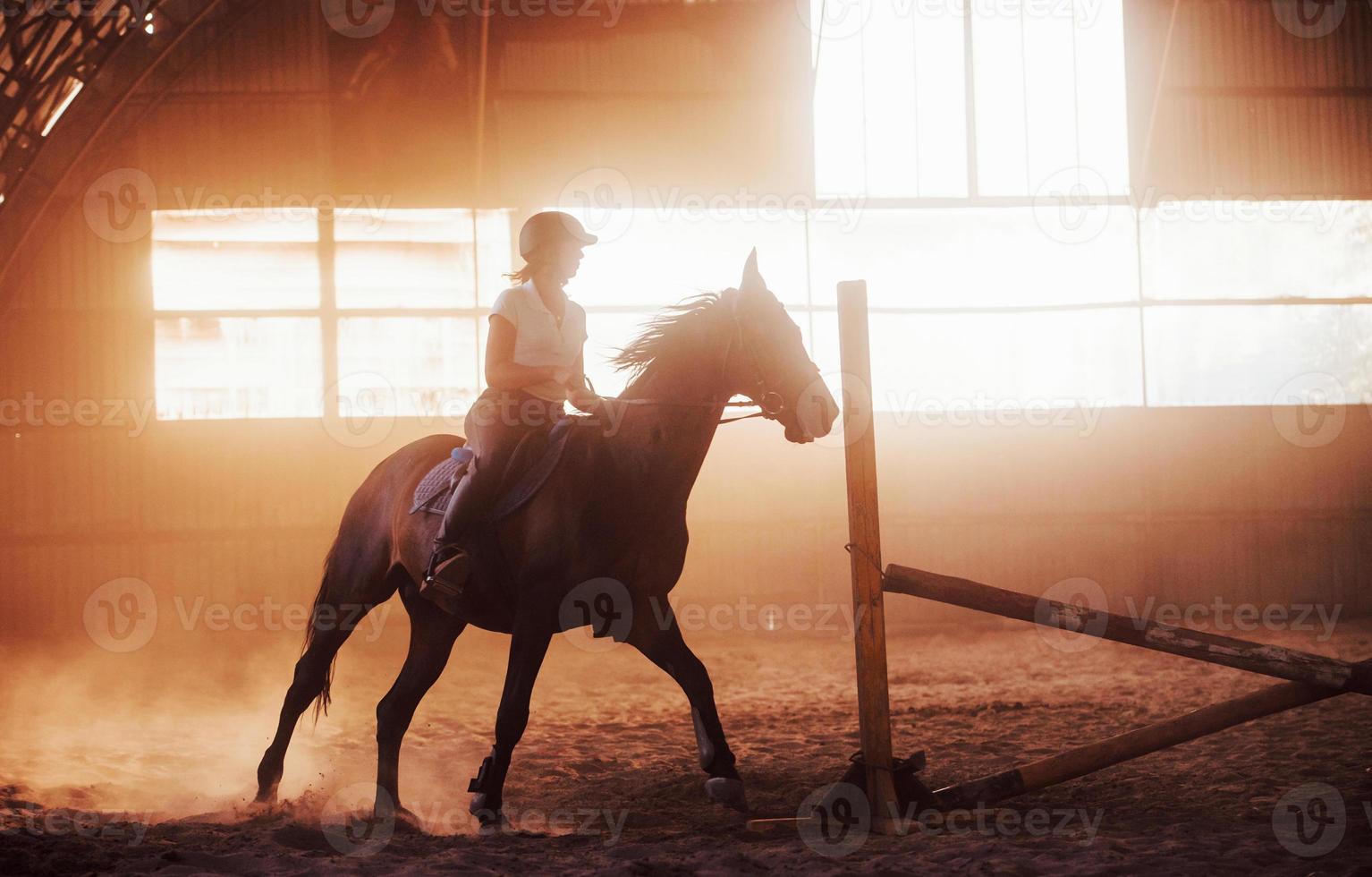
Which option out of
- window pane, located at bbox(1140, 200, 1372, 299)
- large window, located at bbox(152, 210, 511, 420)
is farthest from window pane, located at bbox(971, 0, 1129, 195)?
large window, located at bbox(152, 210, 511, 420)

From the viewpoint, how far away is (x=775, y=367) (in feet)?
13.3

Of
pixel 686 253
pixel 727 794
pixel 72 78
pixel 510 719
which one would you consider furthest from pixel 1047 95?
pixel 72 78

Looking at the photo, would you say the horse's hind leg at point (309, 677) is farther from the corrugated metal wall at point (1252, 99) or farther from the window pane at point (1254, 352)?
the corrugated metal wall at point (1252, 99)

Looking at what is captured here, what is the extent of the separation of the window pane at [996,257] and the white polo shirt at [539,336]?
723 cm

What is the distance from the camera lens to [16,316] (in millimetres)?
10266

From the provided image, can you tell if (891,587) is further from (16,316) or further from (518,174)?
(16,316)

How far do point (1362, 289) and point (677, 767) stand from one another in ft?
33.2

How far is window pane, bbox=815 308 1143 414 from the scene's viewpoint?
11.0 meters

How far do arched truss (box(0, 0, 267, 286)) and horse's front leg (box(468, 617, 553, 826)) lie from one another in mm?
7597

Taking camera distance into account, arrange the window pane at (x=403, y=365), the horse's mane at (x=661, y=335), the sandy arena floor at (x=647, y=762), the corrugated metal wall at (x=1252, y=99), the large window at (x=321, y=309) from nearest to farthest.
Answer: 1. the sandy arena floor at (x=647, y=762)
2. the horse's mane at (x=661, y=335)
3. the large window at (x=321, y=309)
4. the window pane at (x=403, y=365)
5. the corrugated metal wall at (x=1252, y=99)

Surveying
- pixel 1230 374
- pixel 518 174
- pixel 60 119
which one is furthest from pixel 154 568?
pixel 1230 374

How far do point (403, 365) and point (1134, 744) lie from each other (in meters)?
8.63

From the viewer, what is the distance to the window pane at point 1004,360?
1102 centimetres

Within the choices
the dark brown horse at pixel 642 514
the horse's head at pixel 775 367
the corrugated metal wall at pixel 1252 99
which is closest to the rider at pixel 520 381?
the dark brown horse at pixel 642 514
